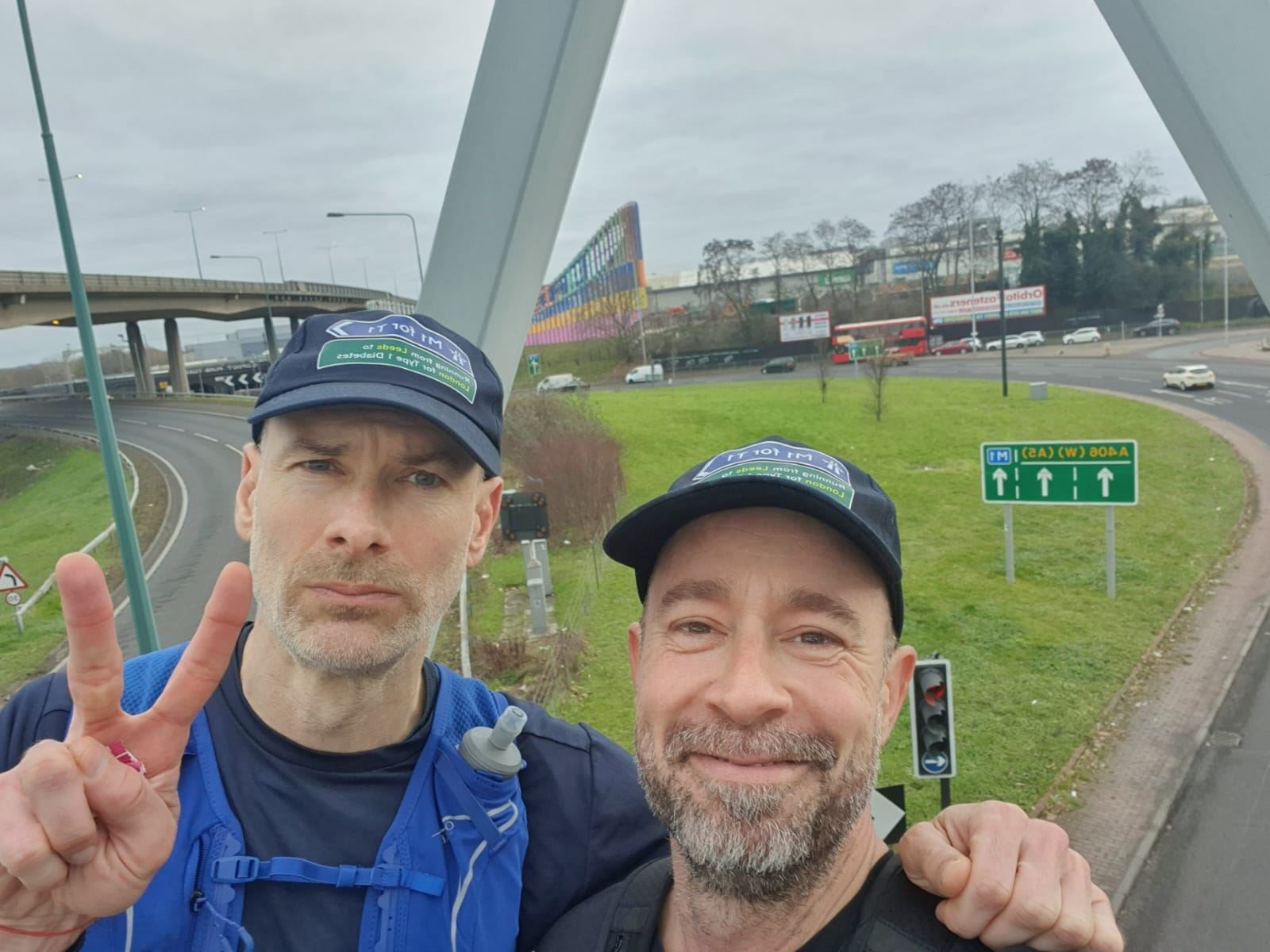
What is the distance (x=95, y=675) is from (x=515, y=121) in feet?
6.71

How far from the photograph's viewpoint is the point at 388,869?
1.79 metres

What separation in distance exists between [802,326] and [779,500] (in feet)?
172

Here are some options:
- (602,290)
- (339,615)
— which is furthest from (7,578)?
(602,290)

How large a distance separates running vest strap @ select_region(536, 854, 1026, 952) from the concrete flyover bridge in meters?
11.3

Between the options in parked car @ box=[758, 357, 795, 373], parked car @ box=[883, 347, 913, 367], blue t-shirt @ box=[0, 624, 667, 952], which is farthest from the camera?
parked car @ box=[758, 357, 795, 373]

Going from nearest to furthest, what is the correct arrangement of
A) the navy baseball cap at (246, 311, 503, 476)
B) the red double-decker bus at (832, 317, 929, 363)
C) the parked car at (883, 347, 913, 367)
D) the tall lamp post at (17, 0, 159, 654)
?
the navy baseball cap at (246, 311, 503, 476) < the tall lamp post at (17, 0, 159, 654) < the parked car at (883, 347, 913, 367) < the red double-decker bus at (832, 317, 929, 363)

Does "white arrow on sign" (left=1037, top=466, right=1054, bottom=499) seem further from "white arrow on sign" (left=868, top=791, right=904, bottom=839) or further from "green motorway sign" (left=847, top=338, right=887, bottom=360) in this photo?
"green motorway sign" (left=847, top=338, right=887, bottom=360)

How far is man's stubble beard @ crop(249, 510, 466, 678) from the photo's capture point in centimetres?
186

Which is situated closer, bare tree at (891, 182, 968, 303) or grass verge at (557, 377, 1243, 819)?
grass verge at (557, 377, 1243, 819)

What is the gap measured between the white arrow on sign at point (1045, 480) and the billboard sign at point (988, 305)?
139 feet

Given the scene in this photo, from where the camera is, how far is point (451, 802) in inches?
75.7

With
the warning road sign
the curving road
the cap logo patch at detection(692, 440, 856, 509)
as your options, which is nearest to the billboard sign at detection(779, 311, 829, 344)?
the curving road

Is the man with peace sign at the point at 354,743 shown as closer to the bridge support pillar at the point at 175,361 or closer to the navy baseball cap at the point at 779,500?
the navy baseball cap at the point at 779,500

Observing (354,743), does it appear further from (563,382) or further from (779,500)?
(563,382)
